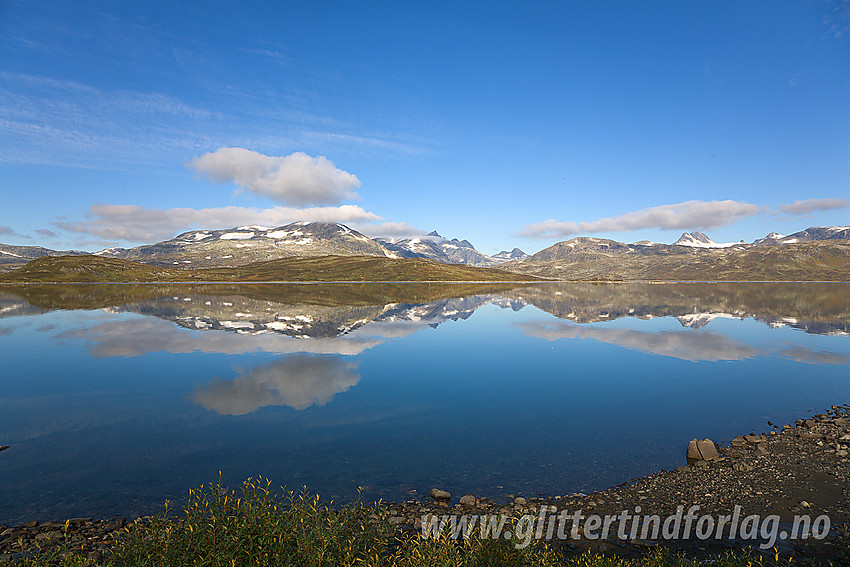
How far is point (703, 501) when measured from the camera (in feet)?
54.1

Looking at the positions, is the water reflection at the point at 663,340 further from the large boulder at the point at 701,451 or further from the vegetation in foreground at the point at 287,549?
the vegetation in foreground at the point at 287,549

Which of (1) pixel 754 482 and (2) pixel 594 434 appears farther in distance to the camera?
(2) pixel 594 434

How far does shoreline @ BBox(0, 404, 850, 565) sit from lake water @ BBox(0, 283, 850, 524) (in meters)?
1.04

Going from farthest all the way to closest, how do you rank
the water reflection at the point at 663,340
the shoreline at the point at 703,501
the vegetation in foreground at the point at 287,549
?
the water reflection at the point at 663,340
the shoreline at the point at 703,501
the vegetation in foreground at the point at 287,549

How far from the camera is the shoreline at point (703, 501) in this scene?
44.7 feet

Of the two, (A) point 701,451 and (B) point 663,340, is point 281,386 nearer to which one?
(A) point 701,451

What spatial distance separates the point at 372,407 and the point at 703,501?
736 inches

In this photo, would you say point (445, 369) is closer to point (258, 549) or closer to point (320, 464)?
point (320, 464)

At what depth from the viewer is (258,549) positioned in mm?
10641

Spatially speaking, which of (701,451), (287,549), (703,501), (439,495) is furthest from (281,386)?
(701,451)

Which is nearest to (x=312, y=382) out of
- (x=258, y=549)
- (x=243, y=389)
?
(x=243, y=389)

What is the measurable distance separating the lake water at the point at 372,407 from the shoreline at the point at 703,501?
1.04 meters

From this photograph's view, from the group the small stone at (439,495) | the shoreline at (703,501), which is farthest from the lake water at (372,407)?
the shoreline at (703,501)

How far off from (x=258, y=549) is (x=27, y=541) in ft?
30.2
